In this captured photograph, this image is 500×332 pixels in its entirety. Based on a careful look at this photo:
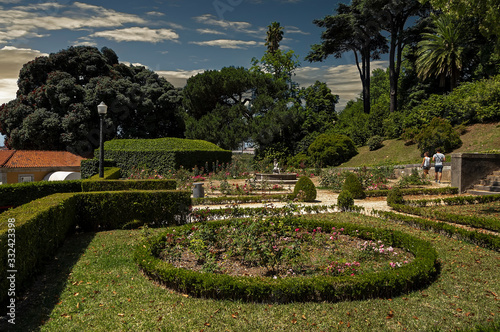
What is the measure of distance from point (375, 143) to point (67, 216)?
24.2 metres

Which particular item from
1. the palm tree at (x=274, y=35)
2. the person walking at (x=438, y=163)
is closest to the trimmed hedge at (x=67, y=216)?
the person walking at (x=438, y=163)

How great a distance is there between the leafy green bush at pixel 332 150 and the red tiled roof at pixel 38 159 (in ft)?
60.8

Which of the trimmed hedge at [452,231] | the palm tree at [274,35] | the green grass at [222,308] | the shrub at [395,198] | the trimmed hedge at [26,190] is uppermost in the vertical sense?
the palm tree at [274,35]

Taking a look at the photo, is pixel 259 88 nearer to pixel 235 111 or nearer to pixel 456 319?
pixel 235 111

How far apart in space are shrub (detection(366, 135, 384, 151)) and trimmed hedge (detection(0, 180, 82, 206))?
22803 mm

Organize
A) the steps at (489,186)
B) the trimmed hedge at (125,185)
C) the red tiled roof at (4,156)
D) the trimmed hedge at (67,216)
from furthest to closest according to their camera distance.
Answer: the red tiled roof at (4,156) < the steps at (489,186) < the trimmed hedge at (125,185) < the trimmed hedge at (67,216)

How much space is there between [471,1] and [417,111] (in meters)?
17.1

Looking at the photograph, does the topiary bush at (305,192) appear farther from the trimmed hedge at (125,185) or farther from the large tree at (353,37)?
the large tree at (353,37)

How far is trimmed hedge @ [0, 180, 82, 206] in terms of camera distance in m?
9.54

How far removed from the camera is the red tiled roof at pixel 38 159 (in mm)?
22172

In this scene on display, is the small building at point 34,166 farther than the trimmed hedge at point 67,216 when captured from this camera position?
Yes

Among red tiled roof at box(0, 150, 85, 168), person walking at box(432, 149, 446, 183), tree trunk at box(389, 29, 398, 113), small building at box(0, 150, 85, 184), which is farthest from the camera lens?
tree trunk at box(389, 29, 398, 113)

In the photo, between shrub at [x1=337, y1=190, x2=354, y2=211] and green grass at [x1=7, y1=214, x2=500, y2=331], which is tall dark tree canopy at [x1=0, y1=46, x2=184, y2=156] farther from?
green grass at [x1=7, y1=214, x2=500, y2=331]

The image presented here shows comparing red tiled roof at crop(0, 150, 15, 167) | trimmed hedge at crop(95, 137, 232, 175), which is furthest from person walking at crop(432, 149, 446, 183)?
red tiled roof at crop(0, 150, 15, 167)
